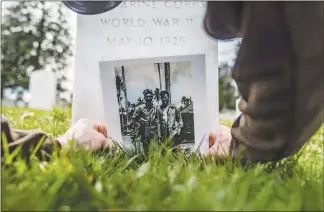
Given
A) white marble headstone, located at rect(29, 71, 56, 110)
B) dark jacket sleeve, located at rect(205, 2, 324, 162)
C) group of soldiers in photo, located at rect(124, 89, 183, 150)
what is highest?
dark jacket sleeve, located at rect(205, 2, 324, 162)

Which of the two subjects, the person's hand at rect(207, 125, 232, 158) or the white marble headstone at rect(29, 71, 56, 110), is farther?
the white marble headstone at rect(29, 71, 56, 110)

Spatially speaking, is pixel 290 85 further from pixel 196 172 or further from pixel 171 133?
pixel 171 133

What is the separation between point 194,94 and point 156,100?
0.30 ft

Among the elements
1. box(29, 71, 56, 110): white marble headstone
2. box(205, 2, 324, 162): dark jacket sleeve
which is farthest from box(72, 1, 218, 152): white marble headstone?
box(29, 71, 56, 110): white marble headstone

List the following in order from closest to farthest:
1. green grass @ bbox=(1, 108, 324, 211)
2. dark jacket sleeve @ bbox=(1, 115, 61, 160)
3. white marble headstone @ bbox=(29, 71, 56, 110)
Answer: green grass @ bbox=(1, 108, 324, 211), dark jacket sleeve @ bbox=(1, 115, 61, 160), white marble headstone @ bbox=(29, 71, 56, 110)

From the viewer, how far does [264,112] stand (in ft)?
2.51

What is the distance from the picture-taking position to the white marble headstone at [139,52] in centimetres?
106

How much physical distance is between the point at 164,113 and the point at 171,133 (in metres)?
0.05

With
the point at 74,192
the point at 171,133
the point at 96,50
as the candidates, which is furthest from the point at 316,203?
the point at 96,50

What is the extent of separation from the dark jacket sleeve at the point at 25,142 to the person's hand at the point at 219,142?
1.14ft

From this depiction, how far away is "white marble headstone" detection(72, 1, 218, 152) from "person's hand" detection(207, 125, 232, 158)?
0.08ft

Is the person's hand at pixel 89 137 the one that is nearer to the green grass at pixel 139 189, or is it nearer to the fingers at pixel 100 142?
the fingers at pixel 100 142

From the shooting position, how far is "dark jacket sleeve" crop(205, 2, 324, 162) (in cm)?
66

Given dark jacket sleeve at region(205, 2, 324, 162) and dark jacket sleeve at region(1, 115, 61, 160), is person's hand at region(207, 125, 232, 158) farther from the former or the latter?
dark jacket sleeve at region(1, 115, 61, 160)
